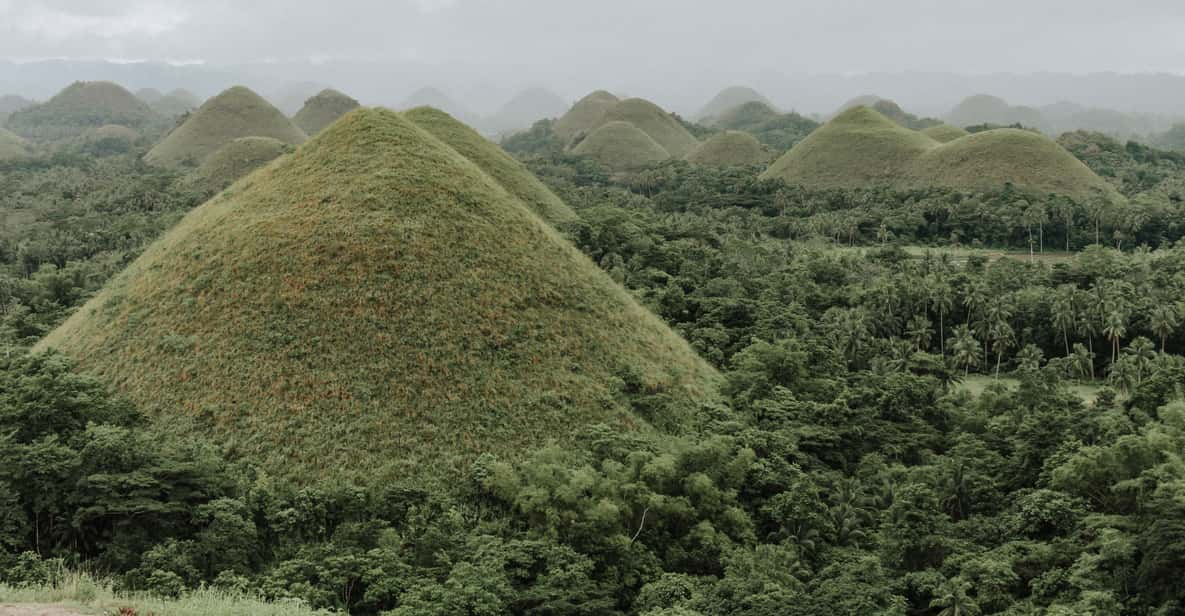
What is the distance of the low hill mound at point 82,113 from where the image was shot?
152 metres

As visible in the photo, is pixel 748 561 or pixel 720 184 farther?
pixel 720 184

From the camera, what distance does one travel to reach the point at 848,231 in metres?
61.6

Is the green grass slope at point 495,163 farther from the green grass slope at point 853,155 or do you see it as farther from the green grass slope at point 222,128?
the green grass slope at point 222,128

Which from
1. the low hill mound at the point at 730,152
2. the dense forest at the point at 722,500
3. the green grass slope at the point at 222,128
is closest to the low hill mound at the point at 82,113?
the green grass slope at the point at 222,128

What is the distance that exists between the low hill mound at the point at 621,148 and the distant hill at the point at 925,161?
22.0 m

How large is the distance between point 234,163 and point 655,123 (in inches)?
2761

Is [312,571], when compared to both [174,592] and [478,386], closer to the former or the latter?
[174,592]

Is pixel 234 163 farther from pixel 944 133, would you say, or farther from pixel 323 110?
pixel 944 133

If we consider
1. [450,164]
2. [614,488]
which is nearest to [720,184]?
[450,164]

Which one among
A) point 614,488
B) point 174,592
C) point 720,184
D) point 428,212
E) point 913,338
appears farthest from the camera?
point 720,184

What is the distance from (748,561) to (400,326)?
11997 millimetres

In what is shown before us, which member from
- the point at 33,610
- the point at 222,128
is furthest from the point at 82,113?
the point at 33,610

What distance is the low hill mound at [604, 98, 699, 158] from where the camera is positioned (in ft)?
398

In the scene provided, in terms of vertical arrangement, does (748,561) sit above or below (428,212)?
below
